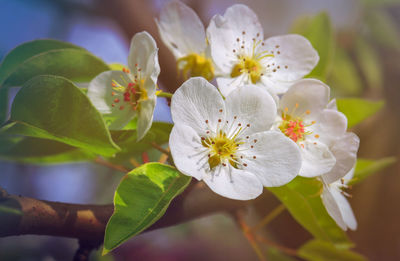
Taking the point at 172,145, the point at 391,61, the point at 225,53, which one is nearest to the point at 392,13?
the point at 391,61

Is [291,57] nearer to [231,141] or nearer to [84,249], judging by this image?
[231,141]

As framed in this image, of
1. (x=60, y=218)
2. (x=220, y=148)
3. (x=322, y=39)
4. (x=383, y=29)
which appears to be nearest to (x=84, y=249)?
(x=60, y=218)

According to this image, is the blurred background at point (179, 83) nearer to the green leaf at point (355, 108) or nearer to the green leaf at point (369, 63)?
the green leaf at point (369, 63)

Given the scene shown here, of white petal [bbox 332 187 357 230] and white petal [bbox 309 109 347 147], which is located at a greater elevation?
white petal [bbox 309 109 347 147]

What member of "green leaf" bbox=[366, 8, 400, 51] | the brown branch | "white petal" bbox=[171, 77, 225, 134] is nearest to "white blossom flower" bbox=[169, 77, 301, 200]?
"white petal" bbox=[171, 77, 225, 134]

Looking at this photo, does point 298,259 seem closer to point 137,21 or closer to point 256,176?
point 256,176

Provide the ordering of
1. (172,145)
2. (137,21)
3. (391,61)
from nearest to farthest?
(172,145), (137,21), (391,61)

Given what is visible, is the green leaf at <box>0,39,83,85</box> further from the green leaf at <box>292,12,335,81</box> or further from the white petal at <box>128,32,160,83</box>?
the green leaf at <box>292,12,335,81</box>
